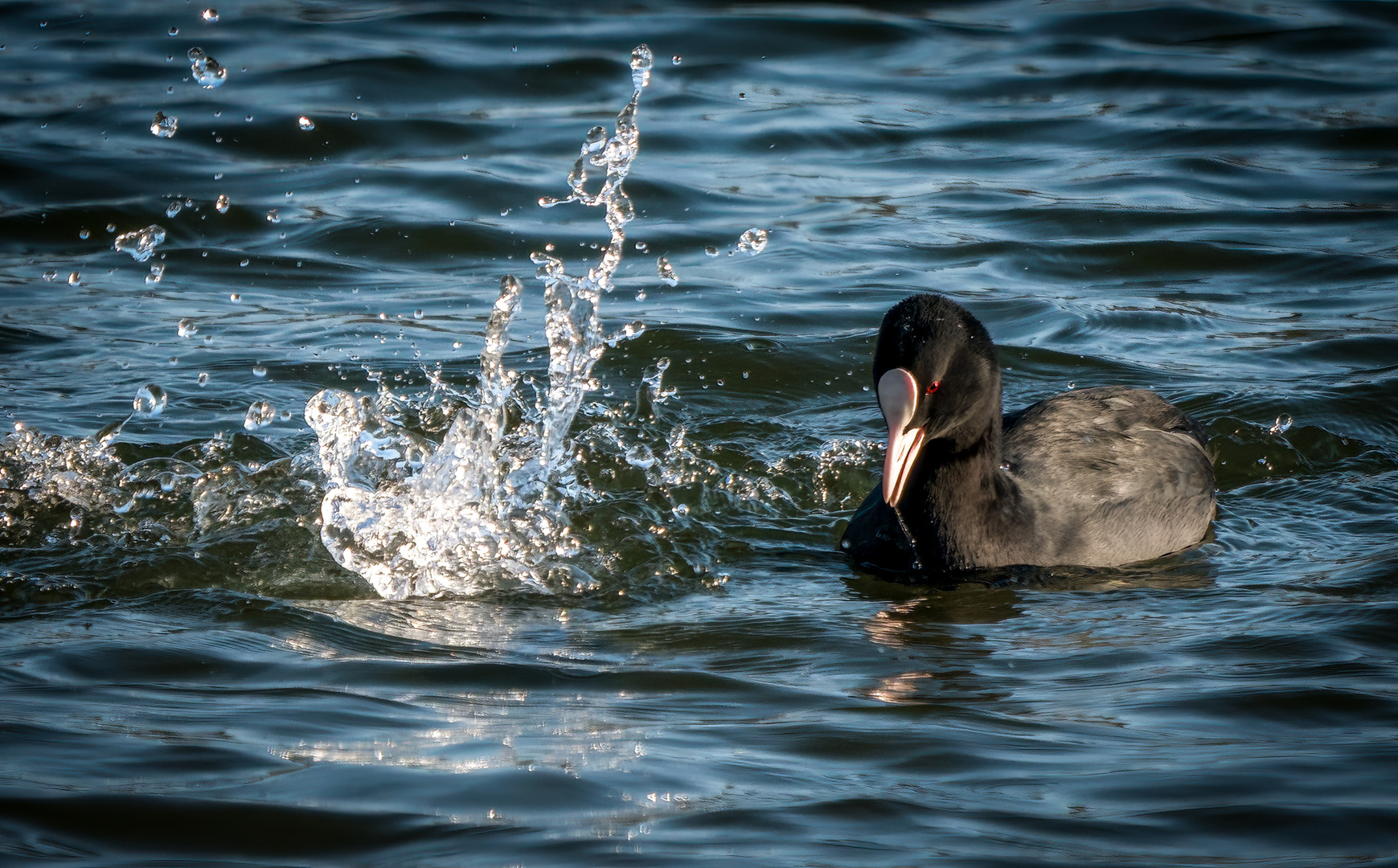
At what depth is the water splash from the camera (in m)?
4.42

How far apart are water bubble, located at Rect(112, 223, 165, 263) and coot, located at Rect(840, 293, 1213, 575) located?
4.48 meters

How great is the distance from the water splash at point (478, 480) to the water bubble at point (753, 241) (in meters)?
1.15

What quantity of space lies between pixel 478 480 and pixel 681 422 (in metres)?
1.45

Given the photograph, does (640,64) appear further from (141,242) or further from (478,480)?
(141,242)

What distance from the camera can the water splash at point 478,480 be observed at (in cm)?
442

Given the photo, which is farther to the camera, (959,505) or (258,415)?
(258,415)

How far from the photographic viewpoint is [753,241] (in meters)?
7.50

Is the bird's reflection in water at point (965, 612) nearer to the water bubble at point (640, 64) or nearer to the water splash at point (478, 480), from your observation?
the water splash at point (478, 480)

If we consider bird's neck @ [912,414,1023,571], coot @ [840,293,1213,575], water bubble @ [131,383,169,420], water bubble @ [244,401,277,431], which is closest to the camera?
coot @ [840,293,1213,575]

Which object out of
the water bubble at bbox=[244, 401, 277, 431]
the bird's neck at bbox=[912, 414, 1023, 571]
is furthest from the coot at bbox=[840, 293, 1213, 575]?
the water bubble at bbox=[244, 401, 277, 431]

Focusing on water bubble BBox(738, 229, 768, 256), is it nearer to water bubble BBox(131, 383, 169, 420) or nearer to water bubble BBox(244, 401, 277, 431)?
water bubble BBox(244, 401, 277, 431)

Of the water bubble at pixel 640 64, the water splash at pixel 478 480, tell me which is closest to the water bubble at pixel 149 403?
the water splash at pixel 478 480

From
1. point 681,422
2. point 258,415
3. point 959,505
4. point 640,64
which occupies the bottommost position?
point 959,505

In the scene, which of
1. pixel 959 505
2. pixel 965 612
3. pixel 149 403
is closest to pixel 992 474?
pixel 959 505
